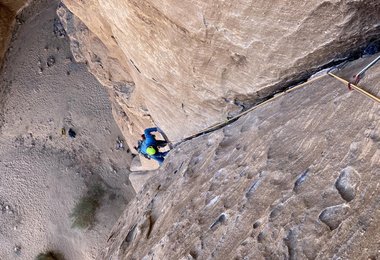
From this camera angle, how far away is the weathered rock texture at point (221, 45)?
3.38m

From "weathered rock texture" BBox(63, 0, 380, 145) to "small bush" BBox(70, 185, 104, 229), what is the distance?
389cm

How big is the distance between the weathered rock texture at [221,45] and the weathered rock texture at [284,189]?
0.25 m

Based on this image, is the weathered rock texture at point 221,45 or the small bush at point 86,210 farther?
the small bush at point 86,210

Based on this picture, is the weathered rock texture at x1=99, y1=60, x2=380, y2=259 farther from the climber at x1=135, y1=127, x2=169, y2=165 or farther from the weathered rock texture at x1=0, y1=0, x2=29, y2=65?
the weathered rock texture at x1=0, y1=0, x2=29, y2=65

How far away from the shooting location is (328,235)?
8.38ft

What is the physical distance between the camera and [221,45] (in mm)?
3979

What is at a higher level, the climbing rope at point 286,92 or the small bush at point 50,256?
the climbing rope at point 286,92

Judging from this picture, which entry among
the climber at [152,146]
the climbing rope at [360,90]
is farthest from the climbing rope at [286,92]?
the climber at [152,146]

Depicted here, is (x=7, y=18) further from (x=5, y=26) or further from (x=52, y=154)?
(x=52, y=154)

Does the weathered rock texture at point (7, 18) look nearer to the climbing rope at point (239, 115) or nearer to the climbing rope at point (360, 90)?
the climbing rope at point (239, 115)

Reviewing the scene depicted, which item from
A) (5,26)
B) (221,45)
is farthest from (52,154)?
(221,45)

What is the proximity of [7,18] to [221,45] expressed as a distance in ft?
27.8

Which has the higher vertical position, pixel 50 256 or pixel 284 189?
pixel 284 189

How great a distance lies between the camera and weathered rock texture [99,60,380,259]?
101 inches
